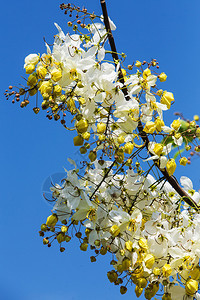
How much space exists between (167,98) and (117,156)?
0.31 metres

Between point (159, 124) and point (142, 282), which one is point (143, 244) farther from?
point (159, 124)

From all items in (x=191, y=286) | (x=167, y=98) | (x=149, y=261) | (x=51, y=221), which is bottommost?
(x=191, y=286)

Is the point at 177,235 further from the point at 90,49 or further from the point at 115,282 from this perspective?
the point at 90,49

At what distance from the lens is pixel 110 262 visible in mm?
1509

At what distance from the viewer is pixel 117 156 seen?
139cm

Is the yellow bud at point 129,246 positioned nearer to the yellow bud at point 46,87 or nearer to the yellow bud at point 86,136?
the yellow bud at point 86,136

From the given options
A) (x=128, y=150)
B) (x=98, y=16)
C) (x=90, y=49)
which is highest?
(x=98, y=16)

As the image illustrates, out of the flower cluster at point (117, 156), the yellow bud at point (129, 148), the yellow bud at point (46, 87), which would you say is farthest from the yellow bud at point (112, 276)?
the yellow bud at point (46, 87)

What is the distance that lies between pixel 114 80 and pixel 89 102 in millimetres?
122

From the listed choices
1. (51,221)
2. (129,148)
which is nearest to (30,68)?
(129,148)

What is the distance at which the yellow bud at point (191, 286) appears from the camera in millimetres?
1392

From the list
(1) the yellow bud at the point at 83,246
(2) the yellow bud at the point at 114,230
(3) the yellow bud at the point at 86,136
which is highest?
(3) the yellow bud at the point at 86,136

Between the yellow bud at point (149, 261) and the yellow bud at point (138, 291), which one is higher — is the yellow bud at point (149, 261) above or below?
above

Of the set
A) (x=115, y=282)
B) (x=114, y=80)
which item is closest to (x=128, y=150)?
(x=114, y=80)
